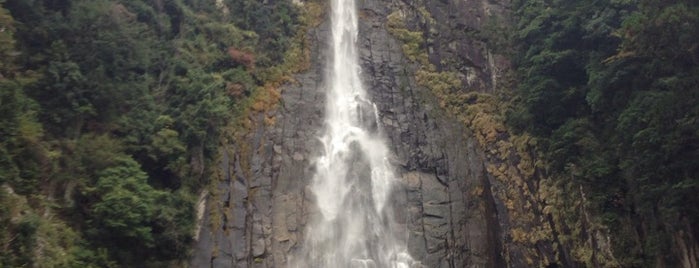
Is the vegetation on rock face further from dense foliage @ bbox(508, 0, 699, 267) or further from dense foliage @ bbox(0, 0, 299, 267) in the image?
dense foliage @ bbox(0, 0, 299, 267)

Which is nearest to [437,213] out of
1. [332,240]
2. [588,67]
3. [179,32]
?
[332,240]

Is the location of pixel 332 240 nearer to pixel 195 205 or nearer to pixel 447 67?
pixel 195 205

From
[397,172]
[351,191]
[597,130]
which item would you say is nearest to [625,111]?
[597,130]

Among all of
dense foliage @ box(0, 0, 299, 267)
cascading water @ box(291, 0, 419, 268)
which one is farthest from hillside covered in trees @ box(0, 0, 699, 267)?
cascading water @ box(291, 0, 419, 268)

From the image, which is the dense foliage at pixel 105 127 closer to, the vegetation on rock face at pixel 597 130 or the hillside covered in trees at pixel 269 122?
the hillside covered in trees at pixel 269 122

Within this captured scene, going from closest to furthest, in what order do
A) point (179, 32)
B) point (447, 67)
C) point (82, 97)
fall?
point (82, 97)
point (179, 32)
point (447, 67)

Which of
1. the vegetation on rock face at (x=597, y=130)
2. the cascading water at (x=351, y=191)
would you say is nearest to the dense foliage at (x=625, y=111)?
the vegetation on rock face at (x=597, y=130)
